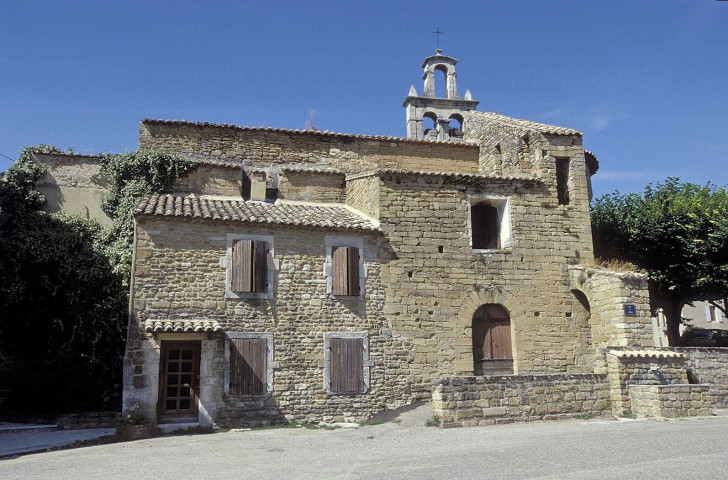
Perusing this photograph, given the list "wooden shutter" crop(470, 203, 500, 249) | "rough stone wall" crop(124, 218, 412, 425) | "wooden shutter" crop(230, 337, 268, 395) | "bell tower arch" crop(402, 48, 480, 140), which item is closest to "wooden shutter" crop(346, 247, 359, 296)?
"rough stone wall" crop(124, 218, 412, 425)

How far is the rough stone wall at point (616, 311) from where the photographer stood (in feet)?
47.4

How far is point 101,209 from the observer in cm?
1688

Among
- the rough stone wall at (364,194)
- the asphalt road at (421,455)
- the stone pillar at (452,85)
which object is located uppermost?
the stone pillar at (452,85)

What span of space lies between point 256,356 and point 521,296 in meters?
6.94

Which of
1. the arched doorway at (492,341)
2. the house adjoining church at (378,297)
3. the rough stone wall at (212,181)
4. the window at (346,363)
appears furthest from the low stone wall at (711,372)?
the rough stone wall at (212,181)

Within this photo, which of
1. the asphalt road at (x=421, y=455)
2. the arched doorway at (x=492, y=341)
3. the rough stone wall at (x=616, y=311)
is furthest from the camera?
the arched doorway at (x=492, y=341)

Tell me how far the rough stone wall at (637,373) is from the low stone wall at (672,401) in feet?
1.08

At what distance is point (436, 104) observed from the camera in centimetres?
2780

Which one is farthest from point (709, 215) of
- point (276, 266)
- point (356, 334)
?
point (276, 266)

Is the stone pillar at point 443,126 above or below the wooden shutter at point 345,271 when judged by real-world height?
above

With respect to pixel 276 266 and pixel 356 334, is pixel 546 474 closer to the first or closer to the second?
pixel 356 334

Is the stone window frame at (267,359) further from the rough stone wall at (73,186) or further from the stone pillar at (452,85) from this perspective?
the stone pillar at (452,85)

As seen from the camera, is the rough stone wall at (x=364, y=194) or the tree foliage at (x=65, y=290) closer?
the tree foliage at (x=65, y=290)

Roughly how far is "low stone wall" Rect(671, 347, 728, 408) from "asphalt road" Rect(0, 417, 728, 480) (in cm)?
323
